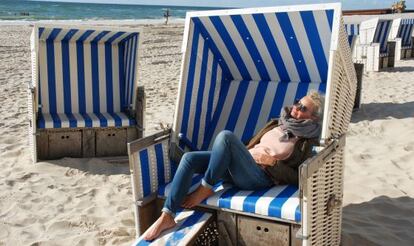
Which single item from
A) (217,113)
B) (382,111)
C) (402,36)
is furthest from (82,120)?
(402,36)

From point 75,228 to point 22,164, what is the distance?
5.13 ft

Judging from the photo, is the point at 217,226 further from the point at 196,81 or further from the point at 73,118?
the point at 73,118

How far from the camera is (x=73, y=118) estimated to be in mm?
4926

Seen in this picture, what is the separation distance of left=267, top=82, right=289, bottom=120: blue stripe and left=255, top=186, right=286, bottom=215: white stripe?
1039 millimetres

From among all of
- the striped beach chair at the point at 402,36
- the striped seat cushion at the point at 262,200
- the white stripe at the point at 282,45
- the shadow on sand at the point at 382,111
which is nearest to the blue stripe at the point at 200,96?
the white stripe at the point at 282,45

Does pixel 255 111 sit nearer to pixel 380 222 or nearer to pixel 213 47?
pixel 213 47

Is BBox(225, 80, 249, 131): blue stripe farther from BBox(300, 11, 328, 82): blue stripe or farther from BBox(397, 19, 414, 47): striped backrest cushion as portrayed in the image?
BBox(397, 19, 414, 47): striped backrest cushion

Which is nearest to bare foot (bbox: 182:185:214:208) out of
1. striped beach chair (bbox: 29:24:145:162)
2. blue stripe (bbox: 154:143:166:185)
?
blue stripe (bbox: 154:143:166:185)

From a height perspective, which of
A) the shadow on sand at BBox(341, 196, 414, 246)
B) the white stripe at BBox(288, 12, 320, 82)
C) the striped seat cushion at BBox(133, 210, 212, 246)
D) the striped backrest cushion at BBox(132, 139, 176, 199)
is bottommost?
the shadow on sand at BBox(341, 196, 414, 246)

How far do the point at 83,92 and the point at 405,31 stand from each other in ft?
34.5

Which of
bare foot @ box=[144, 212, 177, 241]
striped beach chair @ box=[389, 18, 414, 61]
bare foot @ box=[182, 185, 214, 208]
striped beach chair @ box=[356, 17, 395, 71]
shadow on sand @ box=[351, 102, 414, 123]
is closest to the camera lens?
bare foot @ box=[144, 212, 177, 241]

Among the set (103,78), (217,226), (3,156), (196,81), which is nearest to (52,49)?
(103,78)

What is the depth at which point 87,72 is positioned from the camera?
5324 mm

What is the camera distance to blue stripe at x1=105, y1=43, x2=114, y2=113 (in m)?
5.35
